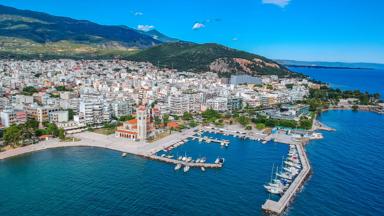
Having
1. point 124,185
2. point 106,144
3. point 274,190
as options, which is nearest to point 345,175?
point 274,190

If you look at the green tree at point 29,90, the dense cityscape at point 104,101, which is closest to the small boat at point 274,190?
the dense cityscape at point 104,101

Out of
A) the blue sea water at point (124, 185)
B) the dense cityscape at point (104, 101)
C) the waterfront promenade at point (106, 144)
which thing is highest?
the dense cityscape at point (104, 101)

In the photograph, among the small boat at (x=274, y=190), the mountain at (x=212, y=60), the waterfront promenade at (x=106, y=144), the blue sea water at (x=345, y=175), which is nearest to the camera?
the blue sea water at (x=345, y=175)

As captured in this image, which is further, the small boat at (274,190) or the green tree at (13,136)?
the green tree at (13,136)

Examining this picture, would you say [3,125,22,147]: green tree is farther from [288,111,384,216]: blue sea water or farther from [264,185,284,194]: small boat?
[288,111,384,216]: blue sea water

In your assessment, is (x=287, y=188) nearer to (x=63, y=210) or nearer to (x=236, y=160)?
(x=236, y=160)

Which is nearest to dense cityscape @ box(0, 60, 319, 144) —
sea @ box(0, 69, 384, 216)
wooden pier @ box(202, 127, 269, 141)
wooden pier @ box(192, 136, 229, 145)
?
wooden pier @ box(192, 136, 229, 145)

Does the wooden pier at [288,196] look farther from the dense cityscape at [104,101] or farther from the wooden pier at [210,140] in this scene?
the dense cityscape at [104,101]
